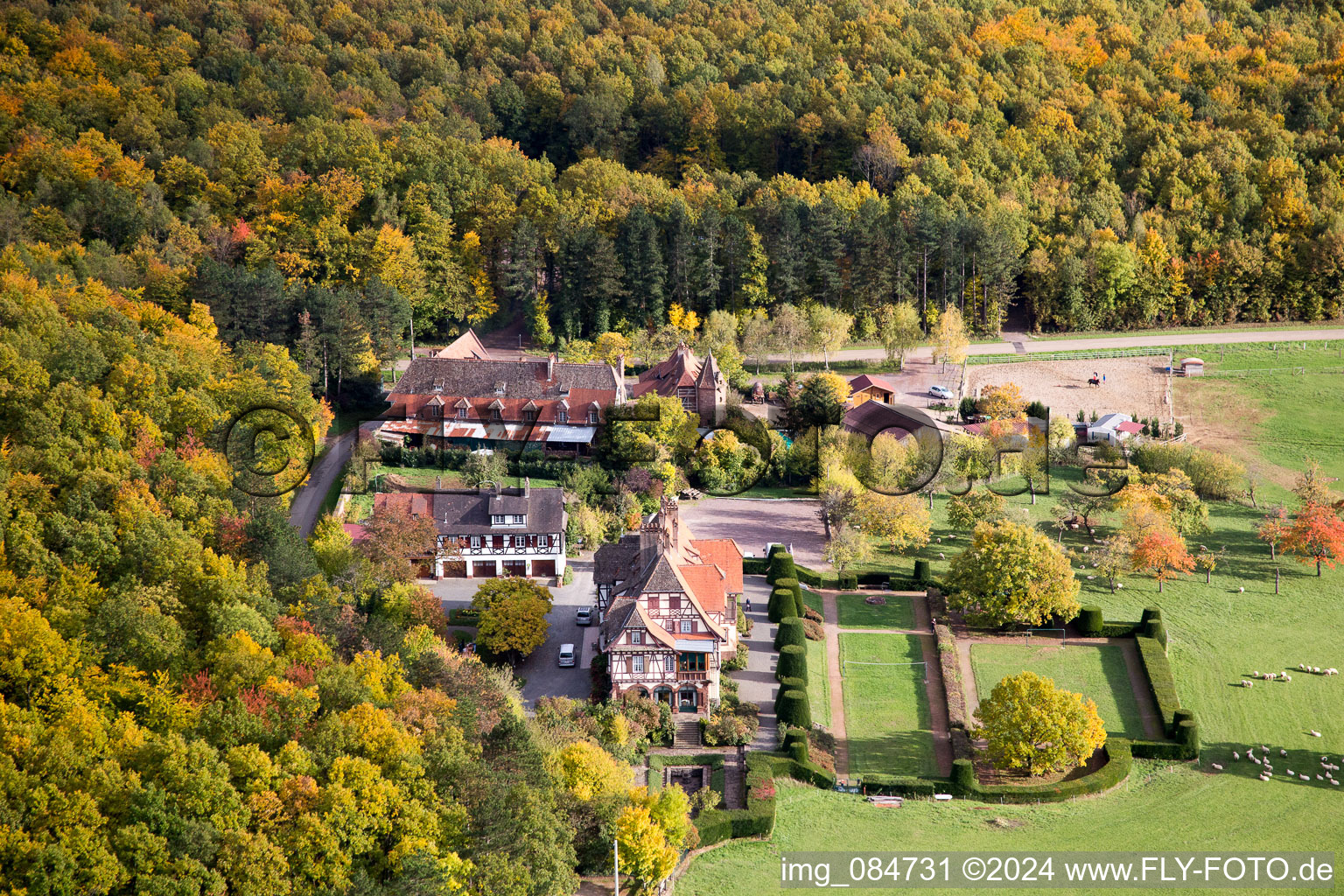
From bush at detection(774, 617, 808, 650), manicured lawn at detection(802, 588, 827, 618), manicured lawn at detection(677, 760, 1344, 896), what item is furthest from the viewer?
manicured lawn at detection(802, 588, 827, 618)

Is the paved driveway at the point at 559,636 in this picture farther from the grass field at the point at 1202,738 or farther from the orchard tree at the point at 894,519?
the orchard tree at the point at 894,519

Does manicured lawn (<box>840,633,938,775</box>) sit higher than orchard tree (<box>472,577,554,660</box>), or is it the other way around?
orchard tree (<box>472,577,554,660</box>)

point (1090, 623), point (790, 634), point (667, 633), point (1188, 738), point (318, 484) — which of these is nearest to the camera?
point (1188, 738)

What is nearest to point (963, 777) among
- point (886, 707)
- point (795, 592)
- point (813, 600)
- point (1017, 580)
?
point (886, 707)

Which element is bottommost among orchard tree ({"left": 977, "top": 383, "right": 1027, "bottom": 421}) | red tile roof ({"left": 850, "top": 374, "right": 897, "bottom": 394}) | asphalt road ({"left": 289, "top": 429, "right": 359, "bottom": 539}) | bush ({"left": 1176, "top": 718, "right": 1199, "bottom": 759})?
bush ({"left": 1176, "top": 718, "right": 1199, "bottom": 759})

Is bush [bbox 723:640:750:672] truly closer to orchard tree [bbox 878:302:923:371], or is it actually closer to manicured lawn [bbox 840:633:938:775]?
manicured lawn [bbox 840:633:938:775]

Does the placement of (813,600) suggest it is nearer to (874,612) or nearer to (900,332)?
(874,612)

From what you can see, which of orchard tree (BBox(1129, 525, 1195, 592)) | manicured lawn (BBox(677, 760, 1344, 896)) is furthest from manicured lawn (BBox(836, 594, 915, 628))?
manicured lawn (BBox(677, 760, 1344, 896))

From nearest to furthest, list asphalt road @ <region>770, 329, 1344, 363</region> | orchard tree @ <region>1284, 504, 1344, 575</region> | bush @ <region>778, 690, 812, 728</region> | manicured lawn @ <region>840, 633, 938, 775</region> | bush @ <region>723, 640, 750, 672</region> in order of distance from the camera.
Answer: manicured lawn @ <region>840, 633, 938, 775</region>
bush @ <region>778, 690, 812, 728</region>
bush @ <region>723, 640, 750, 672</region>
orchard tree @ <region>1284, 504, 1344, 575</region>
asphalt road @ <region>770, 329, 1344, 363</region>
